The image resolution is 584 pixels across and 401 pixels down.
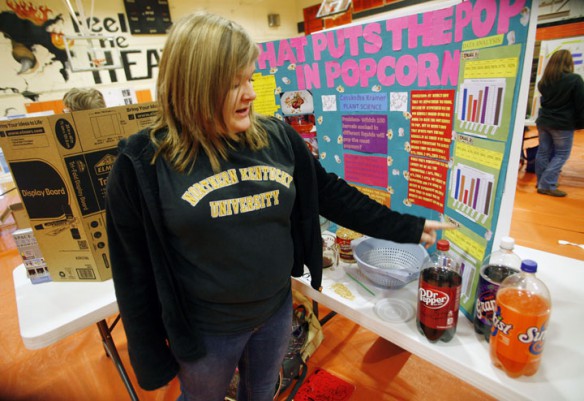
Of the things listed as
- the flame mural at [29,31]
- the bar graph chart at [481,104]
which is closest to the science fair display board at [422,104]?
the bar graph chart at [481,104]

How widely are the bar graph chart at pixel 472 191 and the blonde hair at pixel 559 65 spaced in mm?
3542

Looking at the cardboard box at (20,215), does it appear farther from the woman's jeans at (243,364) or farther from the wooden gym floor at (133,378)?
the wooden gym floor at (133,378)

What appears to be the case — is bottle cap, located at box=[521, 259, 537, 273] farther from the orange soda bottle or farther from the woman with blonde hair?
the woman with blonde hair

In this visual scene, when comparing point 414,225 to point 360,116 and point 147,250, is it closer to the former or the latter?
point 360,116

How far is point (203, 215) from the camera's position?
812mm

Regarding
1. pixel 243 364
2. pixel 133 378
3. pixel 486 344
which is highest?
pixel 486 344

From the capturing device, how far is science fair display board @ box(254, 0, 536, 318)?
82 centimetres

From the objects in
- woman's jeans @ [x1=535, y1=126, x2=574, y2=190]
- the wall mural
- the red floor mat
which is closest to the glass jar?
the red floor mat

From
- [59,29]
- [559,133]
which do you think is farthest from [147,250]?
[59,29]

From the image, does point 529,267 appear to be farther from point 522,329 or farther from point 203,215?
point 203,215

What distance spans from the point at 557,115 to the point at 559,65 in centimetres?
53

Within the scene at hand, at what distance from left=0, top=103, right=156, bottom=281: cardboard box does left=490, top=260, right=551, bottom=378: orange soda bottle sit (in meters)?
1.15

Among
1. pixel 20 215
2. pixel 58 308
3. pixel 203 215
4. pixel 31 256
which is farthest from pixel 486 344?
pixel 20 215

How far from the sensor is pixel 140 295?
868 mm
